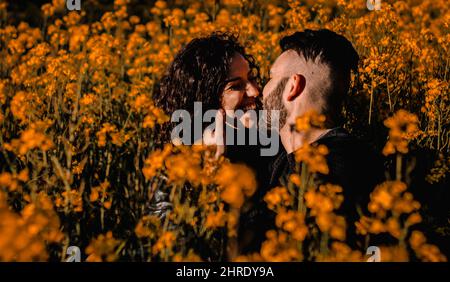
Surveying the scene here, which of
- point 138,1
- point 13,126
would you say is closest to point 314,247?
point 13,126

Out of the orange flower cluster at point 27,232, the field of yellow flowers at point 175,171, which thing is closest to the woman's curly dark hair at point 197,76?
the field of yellow flowers at point 175,171

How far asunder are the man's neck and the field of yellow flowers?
0.93ft

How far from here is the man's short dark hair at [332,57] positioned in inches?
94.2

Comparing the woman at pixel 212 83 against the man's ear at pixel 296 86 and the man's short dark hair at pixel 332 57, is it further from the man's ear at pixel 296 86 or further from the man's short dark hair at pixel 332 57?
the man's short dark hair at pixel 332 57

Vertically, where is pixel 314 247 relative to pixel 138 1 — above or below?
below

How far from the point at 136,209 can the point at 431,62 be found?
2519 millimetres

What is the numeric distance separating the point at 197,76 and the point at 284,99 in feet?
1.98

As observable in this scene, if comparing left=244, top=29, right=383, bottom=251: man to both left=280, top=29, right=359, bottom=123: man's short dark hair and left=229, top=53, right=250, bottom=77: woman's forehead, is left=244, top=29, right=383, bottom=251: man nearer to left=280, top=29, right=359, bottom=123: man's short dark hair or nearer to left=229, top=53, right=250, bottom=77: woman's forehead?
left=280, top=29, right=359, bottom=123: man's short dark hair

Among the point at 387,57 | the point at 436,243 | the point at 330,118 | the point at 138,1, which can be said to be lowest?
the point at 436,243

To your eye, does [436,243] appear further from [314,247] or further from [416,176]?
[314,247]

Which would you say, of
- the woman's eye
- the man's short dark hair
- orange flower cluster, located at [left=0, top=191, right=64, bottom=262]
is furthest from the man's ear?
orange flower cluster, located at [left=0, top=191, right=64, bottom=262]

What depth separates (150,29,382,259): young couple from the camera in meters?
2.17
